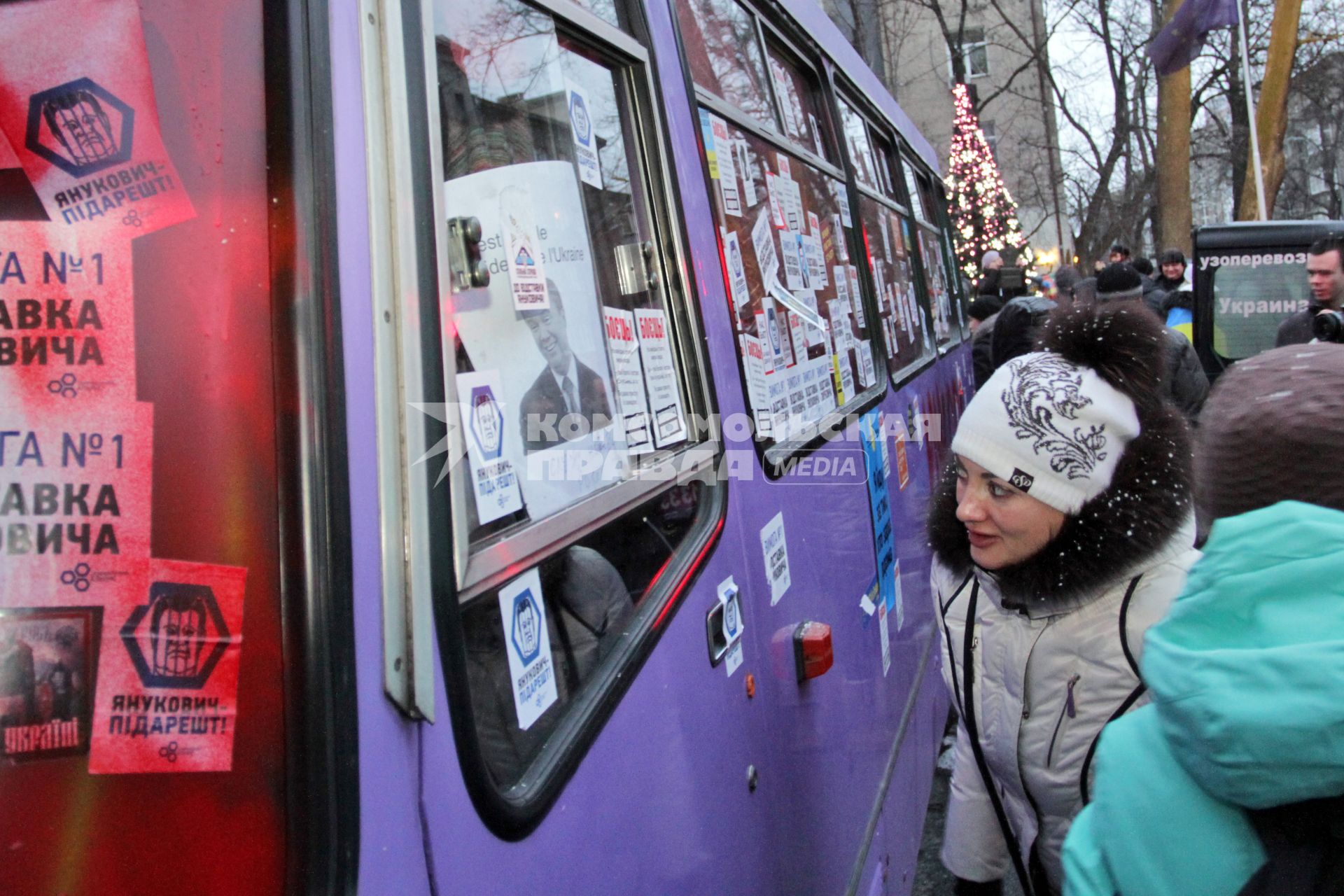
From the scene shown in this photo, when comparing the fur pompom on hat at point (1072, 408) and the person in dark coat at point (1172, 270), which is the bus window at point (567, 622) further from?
the person in dark coat at point (1172, 270)

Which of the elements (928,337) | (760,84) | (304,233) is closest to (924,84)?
(928,337)

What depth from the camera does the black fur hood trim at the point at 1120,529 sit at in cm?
201

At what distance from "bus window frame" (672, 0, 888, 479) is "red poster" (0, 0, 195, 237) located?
1.37m

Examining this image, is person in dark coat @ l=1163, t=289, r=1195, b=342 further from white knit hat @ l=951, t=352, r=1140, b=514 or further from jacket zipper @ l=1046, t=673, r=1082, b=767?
jacket zipper @ l=1046, t=673, r=1082, b=767

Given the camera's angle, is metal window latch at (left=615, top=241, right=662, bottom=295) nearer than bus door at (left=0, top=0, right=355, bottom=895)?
No

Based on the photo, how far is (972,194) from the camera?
1001 inches

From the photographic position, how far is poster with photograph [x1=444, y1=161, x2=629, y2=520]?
1.40m

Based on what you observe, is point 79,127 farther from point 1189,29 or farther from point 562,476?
point 1189,29

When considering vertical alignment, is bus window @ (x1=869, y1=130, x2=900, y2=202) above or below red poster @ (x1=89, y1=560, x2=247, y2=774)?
above

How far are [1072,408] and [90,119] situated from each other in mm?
1674

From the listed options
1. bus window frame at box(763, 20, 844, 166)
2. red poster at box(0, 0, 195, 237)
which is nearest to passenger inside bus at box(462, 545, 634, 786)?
red poster at box(0, 0, 195, 237)

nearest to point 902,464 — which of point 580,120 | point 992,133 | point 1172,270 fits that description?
point 580,120

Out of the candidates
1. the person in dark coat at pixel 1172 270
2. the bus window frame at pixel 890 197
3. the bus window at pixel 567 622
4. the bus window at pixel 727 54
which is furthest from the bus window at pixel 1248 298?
the bus window at pixel 567 622

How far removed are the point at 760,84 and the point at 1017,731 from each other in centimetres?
184
